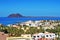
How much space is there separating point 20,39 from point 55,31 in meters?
2.04

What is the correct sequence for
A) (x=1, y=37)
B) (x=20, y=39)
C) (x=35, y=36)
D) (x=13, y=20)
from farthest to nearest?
(x=13, y=20), (x=35, y=36), (x=20, y=39), (x=1, y=37)

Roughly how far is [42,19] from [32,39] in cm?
448

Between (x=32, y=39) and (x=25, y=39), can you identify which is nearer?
(x=25, y=39)

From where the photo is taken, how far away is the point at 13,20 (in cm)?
843

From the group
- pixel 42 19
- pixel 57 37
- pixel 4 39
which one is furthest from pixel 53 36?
pixel 42 19

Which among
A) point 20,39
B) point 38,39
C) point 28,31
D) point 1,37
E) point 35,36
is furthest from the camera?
point 28,31

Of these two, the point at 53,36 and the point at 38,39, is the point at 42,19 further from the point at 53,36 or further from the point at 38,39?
the point at 38,39

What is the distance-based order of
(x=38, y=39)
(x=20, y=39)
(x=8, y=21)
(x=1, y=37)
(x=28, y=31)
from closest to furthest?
(x=1, y=37) → (x=20, y=39) → (x=38, y=39) → (x=28, y=31) → (x=8, y=21)

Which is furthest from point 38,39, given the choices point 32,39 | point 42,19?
point 42,19

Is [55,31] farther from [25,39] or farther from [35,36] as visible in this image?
[25,39]

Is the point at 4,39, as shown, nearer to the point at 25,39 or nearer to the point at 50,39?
the point at 25,39

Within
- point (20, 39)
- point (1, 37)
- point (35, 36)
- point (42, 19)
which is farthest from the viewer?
point (42, 19)

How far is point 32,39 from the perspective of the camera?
16.8ft

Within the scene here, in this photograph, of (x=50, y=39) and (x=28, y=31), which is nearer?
(x=50, y=39)
